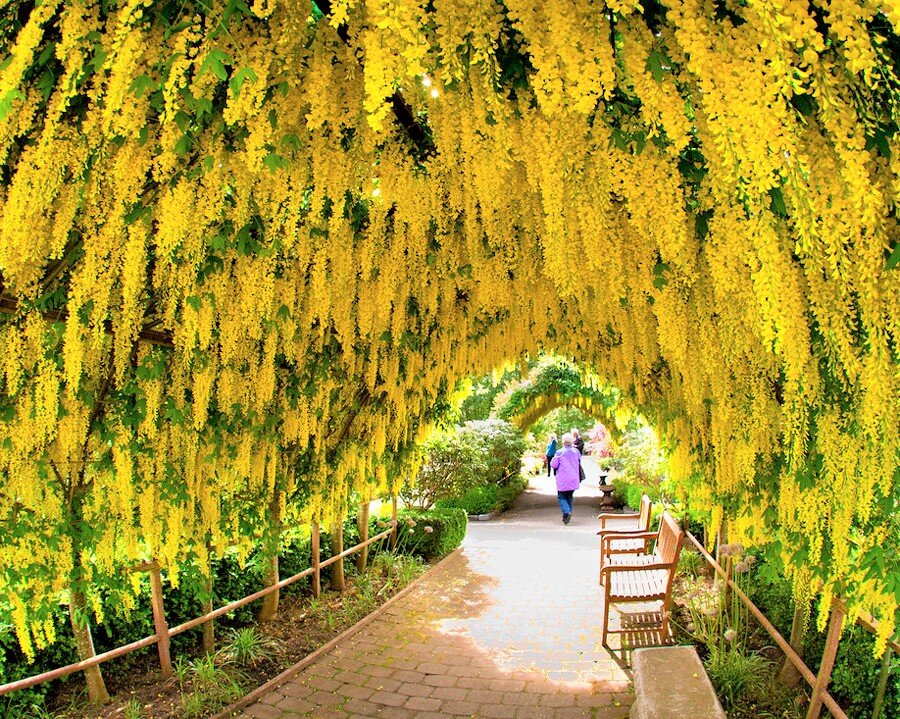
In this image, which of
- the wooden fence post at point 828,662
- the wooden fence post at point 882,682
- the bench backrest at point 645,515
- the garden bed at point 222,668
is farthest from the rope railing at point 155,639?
the wooden fence post at point 882,682

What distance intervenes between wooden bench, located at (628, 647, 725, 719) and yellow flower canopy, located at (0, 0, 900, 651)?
753mm

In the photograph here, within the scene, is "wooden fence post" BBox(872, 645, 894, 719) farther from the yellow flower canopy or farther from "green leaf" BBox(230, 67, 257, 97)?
"green leaf" BBox(230, 67, 257, 97)

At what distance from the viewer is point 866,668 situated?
3039 millimetres

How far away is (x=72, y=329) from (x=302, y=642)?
3.27m

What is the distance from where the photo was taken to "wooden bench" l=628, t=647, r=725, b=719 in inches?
108

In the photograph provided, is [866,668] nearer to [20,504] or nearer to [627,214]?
[627,214]

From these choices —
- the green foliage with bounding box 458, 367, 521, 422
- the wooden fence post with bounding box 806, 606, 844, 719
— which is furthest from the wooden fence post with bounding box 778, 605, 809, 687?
the green foliage with bounding box 458, 367, 521, 422

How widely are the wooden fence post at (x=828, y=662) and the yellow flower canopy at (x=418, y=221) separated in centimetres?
38

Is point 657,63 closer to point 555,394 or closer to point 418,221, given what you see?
point 418,221

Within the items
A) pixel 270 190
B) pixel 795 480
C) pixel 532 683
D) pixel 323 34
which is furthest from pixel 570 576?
pixel 323 34

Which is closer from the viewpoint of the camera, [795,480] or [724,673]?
[795,480]

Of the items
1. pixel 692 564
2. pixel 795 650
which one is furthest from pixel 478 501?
pixel 795 650

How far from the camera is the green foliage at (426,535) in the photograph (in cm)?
734

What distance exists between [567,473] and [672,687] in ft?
22.3
